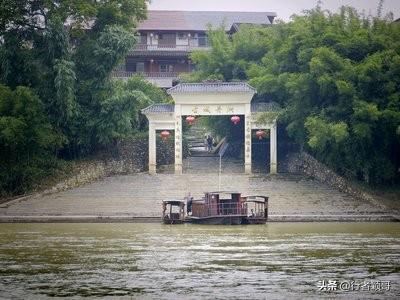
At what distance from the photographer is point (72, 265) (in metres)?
23.0

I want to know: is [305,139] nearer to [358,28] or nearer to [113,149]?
[358,28]

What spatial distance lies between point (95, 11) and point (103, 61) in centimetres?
253

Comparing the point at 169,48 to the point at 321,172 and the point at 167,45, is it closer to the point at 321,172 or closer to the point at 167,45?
the point at 167,45

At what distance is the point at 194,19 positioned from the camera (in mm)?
69000

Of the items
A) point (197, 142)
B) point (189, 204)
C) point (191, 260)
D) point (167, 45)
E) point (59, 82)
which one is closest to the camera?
point (191, 260)

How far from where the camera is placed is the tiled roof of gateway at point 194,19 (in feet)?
220

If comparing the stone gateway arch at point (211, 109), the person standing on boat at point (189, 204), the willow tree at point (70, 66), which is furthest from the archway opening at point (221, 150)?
the person standing on boat at point (189, 204)

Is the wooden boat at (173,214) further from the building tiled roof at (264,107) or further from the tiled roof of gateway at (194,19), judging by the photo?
the tiled roof of gateway at (194,19)

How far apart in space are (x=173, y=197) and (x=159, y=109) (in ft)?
22.0

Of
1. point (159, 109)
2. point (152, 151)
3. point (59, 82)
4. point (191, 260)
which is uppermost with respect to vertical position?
point (59, 82)

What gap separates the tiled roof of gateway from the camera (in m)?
67.0

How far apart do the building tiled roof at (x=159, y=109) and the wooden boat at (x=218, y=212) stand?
32.9ft

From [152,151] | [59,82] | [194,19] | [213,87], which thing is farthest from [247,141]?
[194,19]

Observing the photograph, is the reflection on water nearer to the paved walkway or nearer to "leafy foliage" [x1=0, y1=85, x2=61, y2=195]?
the paved walkway
